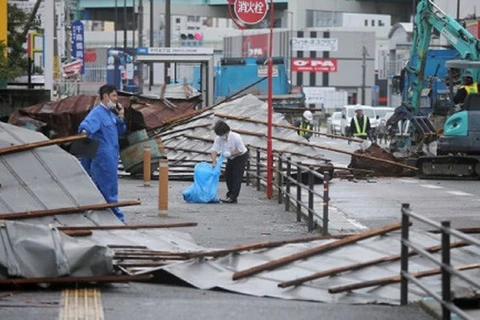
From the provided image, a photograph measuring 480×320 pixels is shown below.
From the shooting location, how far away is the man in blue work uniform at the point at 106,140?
18.5 meters

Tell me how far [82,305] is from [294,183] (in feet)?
35.2

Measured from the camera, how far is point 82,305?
11.6 meters

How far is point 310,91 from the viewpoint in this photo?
3819 inches

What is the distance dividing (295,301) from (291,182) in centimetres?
1067

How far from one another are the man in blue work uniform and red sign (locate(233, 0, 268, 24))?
8.35 meters

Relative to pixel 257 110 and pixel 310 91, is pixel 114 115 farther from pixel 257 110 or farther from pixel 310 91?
pixel 310 91

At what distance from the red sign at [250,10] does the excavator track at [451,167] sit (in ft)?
26.7

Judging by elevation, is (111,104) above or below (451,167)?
above

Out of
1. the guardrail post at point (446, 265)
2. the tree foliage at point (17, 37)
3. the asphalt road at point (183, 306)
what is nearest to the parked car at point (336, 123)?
the tree foliage at point (17, 37)

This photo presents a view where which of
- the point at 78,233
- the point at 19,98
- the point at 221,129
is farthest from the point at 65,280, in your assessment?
the point at 19,98

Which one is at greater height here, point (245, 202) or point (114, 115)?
point (114, 115)

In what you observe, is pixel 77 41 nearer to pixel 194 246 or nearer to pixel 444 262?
pixel 194 246

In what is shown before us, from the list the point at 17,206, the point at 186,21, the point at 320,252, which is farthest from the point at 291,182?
the point at 186,21

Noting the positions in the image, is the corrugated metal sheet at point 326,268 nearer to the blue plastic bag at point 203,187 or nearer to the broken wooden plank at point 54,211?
the broken wooden plank at point 54,211
